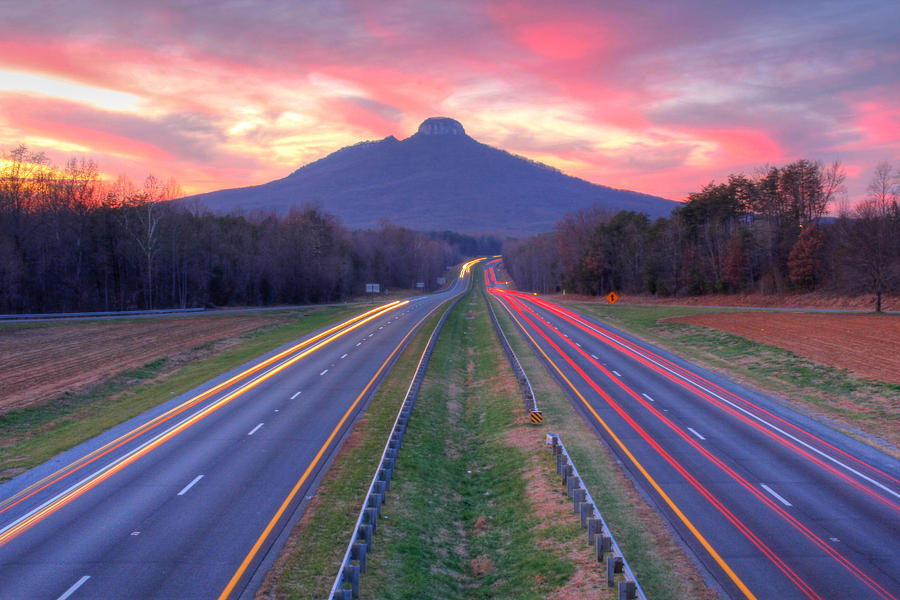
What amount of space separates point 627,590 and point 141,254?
8893cm

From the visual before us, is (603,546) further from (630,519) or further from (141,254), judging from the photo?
(141,254)

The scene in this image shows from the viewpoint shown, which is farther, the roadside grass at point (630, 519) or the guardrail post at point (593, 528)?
the guardrail post at point (593, 528)

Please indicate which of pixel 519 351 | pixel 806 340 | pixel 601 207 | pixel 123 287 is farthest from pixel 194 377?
pixel 601 207

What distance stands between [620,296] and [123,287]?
272 ft

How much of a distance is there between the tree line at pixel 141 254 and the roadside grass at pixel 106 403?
37.8 meters

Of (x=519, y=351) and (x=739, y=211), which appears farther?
(x=739, y=211)

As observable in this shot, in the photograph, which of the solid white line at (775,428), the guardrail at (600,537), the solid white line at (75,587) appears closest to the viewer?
the guardrail at (600,537)

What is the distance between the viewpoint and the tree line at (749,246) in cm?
6988

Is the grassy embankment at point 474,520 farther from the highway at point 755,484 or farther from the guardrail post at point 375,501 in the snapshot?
the highway at point 755,484

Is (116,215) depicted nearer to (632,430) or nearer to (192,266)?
(192,266)

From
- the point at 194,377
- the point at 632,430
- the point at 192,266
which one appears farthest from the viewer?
the point at 192,266

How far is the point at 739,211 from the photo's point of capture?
344 feet

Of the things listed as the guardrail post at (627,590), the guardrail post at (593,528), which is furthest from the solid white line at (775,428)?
the guardrail post at (627,590)

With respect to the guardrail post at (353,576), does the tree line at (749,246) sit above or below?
above
